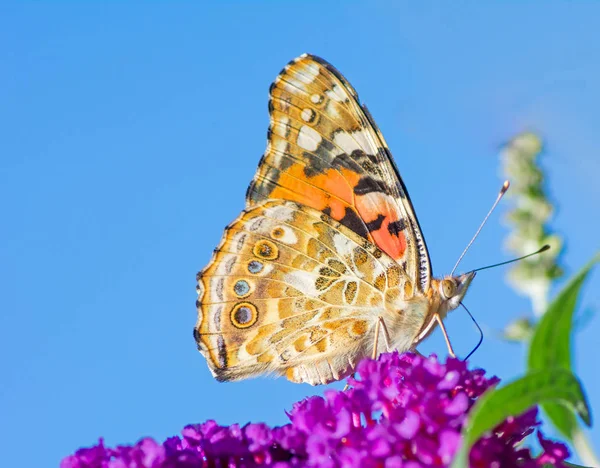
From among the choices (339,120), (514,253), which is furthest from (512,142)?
(339,120)

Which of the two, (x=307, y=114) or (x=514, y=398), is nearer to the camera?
(x=514, y=398)

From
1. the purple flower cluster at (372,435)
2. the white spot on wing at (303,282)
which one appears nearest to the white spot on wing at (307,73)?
the white spot on wing at (303,282)

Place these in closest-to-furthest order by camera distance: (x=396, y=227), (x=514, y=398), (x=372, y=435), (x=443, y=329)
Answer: (x=514, y=398)
(x=372, y=435)
(x=443, y=329)
(x=396, y=227)

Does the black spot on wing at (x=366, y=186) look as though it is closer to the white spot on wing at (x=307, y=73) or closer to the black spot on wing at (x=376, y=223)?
the black spot on wing at (x=376, y=223)

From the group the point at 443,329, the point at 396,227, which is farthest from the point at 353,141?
the point at 443,329

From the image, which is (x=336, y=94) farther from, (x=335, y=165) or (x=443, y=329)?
(x=443, y=329)

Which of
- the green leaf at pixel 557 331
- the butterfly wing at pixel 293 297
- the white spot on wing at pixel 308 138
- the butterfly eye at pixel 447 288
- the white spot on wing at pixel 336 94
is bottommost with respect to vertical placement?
the green leaf at pixel 557 331
